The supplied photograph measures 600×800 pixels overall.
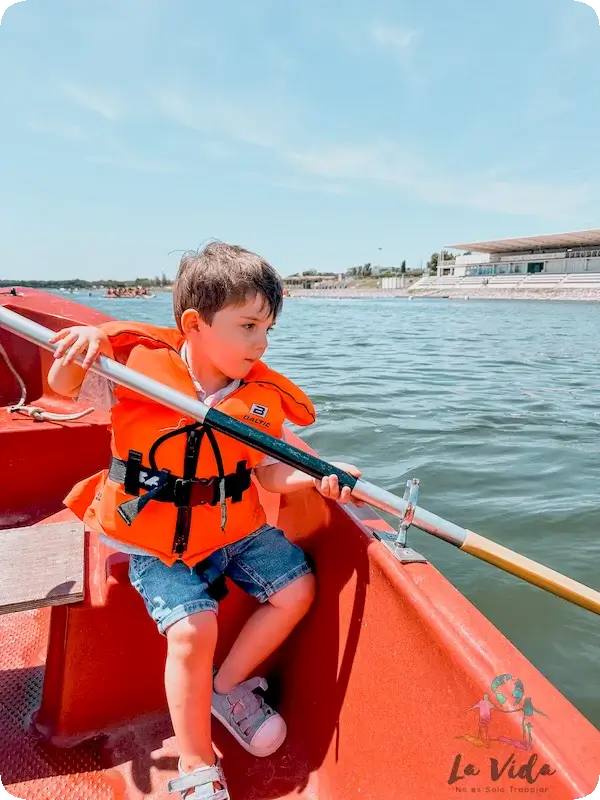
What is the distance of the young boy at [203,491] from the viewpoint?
55.9 inches

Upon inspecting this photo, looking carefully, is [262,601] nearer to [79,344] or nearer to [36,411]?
[79,344]

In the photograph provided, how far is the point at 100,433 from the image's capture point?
2768 millimetres

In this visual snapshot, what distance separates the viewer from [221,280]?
1516 mm

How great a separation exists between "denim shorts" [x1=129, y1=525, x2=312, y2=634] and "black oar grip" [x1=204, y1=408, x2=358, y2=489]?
0.36 m

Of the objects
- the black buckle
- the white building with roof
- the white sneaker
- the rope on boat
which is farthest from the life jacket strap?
the white building with roof

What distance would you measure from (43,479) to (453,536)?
212 cm

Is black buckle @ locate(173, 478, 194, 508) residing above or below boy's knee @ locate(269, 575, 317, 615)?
above

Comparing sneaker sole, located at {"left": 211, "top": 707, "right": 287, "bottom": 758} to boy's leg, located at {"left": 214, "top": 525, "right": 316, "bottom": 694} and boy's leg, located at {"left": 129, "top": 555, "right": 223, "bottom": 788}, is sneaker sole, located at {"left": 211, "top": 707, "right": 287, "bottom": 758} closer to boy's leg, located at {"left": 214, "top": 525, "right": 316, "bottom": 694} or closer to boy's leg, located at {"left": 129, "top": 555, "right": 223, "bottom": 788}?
boy's leg, located at {"left": 214, "top": 525, "right": 316, "bottom": 694}

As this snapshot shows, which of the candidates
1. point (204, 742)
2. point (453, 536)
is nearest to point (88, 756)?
point (204, 742)

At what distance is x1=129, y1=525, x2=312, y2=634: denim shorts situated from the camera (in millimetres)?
1449

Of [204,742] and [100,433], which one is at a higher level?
[100,433]

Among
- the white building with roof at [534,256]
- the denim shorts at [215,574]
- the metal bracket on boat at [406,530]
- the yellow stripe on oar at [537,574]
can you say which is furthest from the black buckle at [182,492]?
the white building with roof at [534,256]

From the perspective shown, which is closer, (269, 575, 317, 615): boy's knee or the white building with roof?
(269, 575, 317, 615): boy's knee

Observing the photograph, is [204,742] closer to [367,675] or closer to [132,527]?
[367,675]
